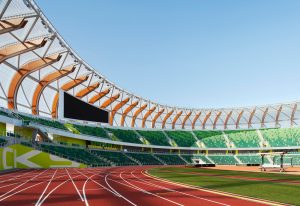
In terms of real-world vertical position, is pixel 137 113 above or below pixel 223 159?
above

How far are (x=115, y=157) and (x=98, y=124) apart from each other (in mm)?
12292

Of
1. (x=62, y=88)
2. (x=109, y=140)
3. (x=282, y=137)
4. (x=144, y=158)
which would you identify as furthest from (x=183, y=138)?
(x=62, y=88)

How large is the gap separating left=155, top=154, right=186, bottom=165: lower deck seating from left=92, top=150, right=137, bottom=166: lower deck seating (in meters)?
11.4

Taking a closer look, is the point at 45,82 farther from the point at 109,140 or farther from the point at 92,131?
the point at 109,140

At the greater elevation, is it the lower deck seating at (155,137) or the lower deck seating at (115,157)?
the lower deck seating at (155,137)

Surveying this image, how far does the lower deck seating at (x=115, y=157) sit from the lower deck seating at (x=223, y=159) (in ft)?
81.3

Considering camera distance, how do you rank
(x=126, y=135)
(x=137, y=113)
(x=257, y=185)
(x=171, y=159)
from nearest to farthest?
(x=257, y=185) < (x=126, y=135) < (x=171, y=159) < (x=137, y=113)

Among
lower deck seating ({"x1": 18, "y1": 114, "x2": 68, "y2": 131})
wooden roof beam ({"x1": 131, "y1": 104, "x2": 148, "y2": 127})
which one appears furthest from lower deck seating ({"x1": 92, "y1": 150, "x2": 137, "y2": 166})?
wooden roof beam ({"x1": 131, "y1": 104, "x2": 148, "y2": 127})

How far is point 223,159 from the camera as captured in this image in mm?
80125

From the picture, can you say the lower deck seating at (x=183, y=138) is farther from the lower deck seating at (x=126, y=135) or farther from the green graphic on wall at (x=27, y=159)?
the green graphic on wall at (x=27, y=159)

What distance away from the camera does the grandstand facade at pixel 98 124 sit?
39.2 metres

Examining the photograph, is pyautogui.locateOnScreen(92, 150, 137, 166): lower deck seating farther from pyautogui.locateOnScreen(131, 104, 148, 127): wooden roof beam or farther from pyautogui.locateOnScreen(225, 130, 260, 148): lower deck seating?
pyautogui.locateOnScreen(225, 130, 260, 148): lower deck seating

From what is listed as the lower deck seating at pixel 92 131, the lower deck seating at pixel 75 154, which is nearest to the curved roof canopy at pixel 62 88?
the lower deck seating at pixel 92 131

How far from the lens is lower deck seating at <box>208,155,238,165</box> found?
256 feet
